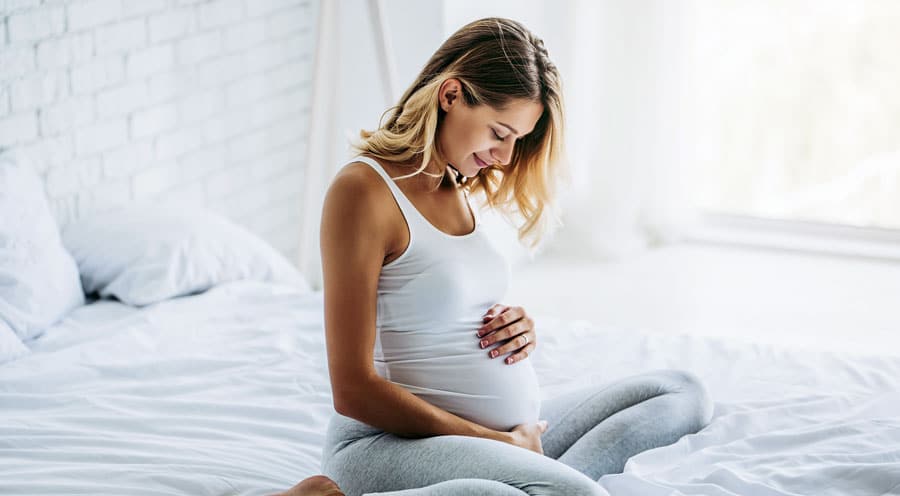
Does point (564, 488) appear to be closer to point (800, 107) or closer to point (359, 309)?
point (359, 309)

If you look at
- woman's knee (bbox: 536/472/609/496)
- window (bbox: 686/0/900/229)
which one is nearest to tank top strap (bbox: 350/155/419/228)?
woman's knee (bbox: 536/472/609/496)

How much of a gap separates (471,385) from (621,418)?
0.26 metres

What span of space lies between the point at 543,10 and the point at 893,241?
1.64 meters

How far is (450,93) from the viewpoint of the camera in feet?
4.81

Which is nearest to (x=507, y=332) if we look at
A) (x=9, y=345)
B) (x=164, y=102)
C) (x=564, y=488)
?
(x=564, y=488)

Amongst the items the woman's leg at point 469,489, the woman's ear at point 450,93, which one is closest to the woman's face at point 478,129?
the woman's ear at point 450,93

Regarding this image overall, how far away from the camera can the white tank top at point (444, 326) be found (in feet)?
4.68

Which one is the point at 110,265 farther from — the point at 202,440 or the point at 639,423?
the point at 639,423

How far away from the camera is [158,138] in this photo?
2648 millimetres

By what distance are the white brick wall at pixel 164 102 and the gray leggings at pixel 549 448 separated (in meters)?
1.25

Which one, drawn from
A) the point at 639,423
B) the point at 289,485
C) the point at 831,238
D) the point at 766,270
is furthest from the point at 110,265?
the point at 831,238

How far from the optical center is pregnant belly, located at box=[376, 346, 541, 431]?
1.46m

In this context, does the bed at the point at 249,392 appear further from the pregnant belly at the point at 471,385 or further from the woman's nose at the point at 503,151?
the woman's nose at the point at 503,151

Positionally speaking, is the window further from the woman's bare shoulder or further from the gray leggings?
the woman's bare shoulder
